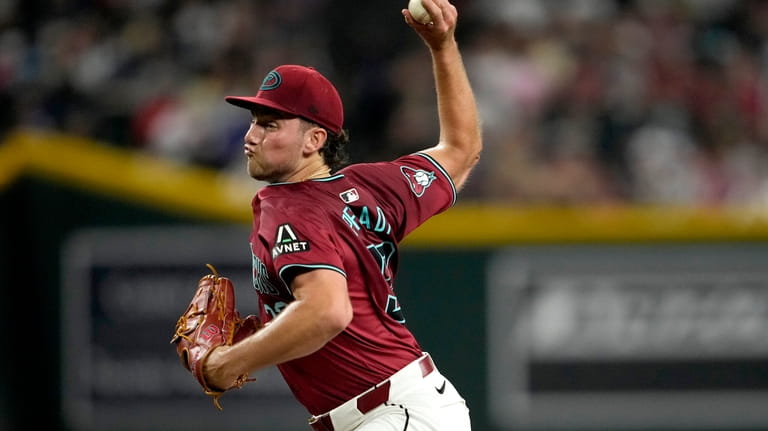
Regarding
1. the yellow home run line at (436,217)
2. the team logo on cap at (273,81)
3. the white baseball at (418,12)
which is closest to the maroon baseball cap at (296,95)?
the team logo on cap at (273,81)


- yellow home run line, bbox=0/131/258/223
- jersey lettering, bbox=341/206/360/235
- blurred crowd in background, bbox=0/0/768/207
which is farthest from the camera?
blurred crowd in background, bbox=0/0/768/207

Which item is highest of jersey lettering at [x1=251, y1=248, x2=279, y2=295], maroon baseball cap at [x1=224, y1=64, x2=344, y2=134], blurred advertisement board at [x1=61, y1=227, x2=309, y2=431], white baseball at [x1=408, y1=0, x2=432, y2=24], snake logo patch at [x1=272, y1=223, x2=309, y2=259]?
white baseball at [x1=408, y1=0, x2=432, y2=24]

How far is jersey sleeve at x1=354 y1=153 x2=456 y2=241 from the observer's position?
4.28 metres

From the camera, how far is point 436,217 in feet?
27.1

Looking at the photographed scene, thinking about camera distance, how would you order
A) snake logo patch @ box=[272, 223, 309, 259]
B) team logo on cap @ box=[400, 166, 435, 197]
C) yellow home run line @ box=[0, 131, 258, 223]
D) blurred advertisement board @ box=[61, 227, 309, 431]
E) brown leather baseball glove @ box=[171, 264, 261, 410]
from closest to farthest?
snake logo patch @ box=[272, 223, 309, 259] < brown leather baseball glove @ box=[171, 264, 261, 410] < team logo on cap @ box=[400, 166, 435, 197] < blurred advertisement board @ box=[61, 227, 309, 431] < yellow home run line @ box=[0, 131, 258, 223]

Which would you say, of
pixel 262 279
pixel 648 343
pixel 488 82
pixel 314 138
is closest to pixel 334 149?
pixel 314 138

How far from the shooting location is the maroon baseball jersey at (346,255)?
150 inches

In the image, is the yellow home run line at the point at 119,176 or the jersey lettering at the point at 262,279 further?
the yellow home run line at the point at 119,176

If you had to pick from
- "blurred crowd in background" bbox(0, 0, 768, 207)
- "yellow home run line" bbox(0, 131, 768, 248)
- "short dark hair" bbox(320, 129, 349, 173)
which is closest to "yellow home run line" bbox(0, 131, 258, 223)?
"yellow home run line" bbox(0, 131, 768, 248)

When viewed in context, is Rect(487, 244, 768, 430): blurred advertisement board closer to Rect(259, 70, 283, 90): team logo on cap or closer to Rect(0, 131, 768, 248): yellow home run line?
Rect(0, 131, 768, 248): yellow home run line

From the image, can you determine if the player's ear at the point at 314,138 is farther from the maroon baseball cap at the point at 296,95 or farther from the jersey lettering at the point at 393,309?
the jersey lettering at the point at 393,309

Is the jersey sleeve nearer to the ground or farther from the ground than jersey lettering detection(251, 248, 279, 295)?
farther from the ground

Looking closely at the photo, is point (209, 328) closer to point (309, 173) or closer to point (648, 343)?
point (309, 173)

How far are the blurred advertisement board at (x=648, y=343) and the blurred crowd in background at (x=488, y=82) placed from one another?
0.99m
